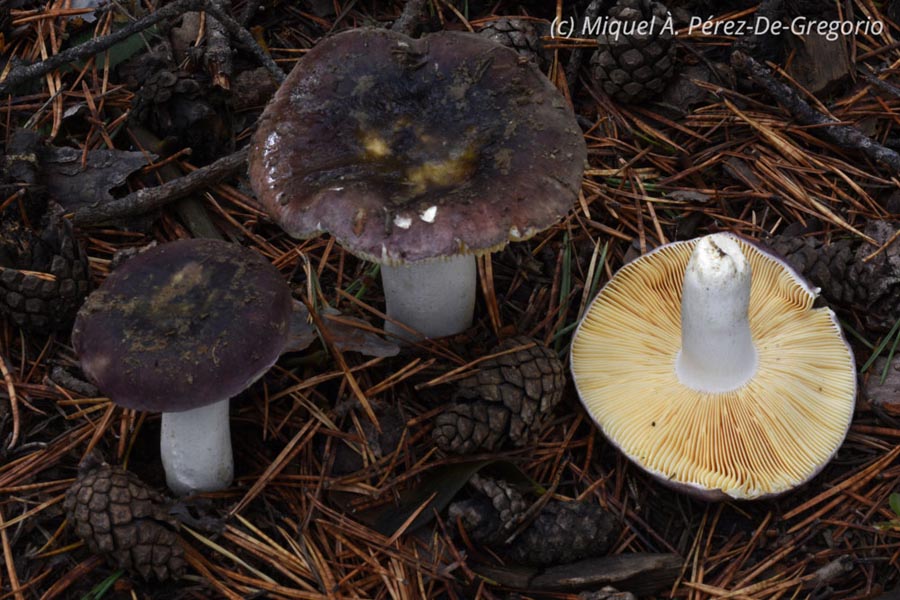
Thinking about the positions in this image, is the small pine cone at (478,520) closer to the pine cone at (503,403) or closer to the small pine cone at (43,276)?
the pine cone at (503,403)

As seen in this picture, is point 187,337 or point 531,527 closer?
point 187,337

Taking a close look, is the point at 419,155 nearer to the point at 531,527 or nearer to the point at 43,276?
the point at 531,527

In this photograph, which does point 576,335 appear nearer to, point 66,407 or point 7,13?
point 66,407

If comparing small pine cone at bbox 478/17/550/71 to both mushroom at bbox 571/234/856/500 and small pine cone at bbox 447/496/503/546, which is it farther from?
small pine cone at bbox 447/496/503/546

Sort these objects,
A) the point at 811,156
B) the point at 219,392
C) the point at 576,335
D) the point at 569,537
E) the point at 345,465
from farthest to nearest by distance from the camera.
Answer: the point at 811,156 → the point at 576,335 → the point at 345,465 → the point at 569,537 → the point at 219,392

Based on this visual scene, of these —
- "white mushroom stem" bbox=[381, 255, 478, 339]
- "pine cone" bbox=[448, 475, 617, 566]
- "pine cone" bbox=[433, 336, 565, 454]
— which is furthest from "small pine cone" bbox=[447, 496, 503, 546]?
"white mushroom stem" bbox=[381, 255, 478, 339]

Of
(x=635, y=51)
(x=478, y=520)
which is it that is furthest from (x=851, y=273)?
(x=478, y=520)

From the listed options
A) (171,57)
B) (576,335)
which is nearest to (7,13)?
(171,57)

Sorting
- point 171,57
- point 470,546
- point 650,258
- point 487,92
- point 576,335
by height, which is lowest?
point 470,546
